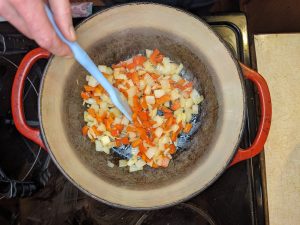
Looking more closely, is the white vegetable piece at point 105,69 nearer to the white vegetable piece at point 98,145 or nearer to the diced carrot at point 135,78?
the diced carrot at point 135,78

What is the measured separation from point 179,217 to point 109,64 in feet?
1.64

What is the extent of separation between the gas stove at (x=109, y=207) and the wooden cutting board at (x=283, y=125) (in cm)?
5

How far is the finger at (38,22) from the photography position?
1.77 feet

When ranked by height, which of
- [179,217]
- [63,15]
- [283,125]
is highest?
[63,15]

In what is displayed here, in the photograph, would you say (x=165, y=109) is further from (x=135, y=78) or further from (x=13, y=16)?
(x=13, y=16)

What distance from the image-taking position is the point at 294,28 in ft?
3.85

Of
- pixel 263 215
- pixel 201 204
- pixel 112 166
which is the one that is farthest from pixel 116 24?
pixel 263 215

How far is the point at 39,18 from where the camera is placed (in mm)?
554

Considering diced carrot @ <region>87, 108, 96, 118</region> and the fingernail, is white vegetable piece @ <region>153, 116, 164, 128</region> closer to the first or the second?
diced carrot @ <region>87, 108, 96, 118</region>

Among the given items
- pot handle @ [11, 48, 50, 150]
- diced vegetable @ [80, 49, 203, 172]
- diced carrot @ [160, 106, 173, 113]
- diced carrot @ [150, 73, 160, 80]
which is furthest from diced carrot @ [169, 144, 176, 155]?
pot handle @ [11, 48, 50, 150]

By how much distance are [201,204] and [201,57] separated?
0.43 metres

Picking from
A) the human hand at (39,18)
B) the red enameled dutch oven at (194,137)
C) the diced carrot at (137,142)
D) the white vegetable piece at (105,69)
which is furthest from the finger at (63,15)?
the diced carrot at (137,142)

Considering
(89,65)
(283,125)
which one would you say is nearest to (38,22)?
(89,65)

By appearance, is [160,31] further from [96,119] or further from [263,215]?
[263,215]
